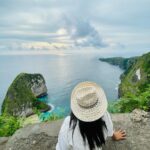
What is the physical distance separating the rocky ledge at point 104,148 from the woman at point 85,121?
1319mm

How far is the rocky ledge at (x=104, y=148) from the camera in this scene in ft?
18.4

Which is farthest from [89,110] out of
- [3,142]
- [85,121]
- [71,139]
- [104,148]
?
[3,142]

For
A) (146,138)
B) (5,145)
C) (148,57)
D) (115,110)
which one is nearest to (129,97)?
(115,110)

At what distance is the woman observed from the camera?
3941 millimetres

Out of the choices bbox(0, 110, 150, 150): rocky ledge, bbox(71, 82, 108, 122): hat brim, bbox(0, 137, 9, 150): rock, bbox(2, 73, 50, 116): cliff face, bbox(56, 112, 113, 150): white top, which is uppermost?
bbox(71, 82, 108, 122): hat brim

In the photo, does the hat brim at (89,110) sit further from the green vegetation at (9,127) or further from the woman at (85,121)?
the green vegetation at (9,127)

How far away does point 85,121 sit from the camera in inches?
157

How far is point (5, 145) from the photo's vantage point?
629cm

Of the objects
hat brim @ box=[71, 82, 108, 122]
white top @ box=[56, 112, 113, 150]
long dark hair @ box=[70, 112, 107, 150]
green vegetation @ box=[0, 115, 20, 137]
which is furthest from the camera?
green vegetation @ box=[0, 115, 20, 137]

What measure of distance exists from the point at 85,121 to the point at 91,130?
22 centimetres

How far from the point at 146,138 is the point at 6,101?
224ft

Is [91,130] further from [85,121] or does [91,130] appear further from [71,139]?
[71,139]

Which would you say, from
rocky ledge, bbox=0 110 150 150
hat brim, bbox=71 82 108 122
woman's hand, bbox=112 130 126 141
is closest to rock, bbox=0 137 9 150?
rocky ledge, bbox=0 110 150 150

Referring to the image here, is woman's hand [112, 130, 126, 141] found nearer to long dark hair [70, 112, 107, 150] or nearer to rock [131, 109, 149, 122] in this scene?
rock [131, 109, 149, 122]
